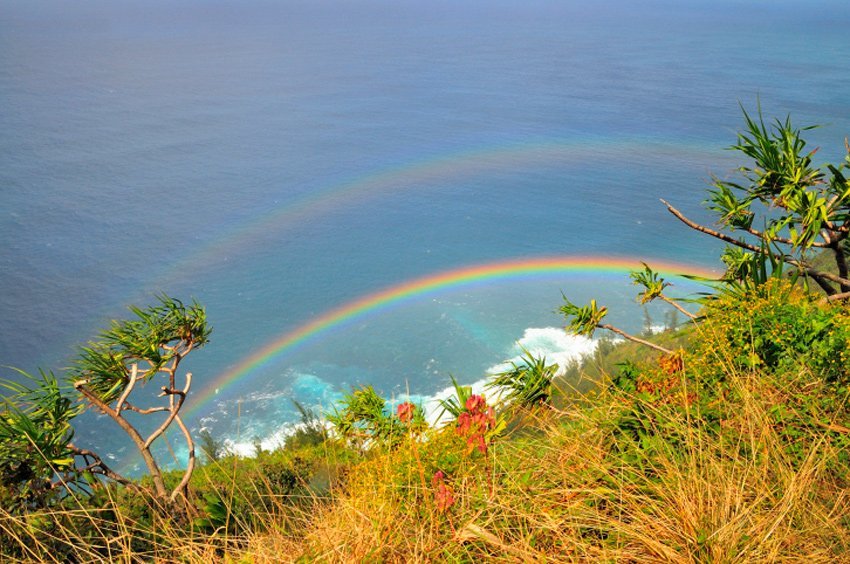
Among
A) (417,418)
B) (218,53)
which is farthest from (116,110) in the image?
(417,418)

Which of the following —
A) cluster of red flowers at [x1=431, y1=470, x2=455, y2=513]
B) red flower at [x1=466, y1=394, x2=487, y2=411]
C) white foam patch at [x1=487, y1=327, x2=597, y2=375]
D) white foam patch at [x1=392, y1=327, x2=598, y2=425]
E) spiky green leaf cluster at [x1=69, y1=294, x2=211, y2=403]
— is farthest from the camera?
white foam patch at [x1=487, y1=327, x2=597, y2=375]

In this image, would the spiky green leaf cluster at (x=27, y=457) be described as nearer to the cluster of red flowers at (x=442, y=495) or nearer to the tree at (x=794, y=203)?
the cluster of red flowers at (x=442, y=495)

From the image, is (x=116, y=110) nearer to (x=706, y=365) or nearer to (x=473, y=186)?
(x=473, y=186)

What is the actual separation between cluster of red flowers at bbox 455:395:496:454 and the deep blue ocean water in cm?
1784

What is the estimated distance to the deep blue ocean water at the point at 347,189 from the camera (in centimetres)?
4672

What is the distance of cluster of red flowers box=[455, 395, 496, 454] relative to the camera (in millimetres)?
4498

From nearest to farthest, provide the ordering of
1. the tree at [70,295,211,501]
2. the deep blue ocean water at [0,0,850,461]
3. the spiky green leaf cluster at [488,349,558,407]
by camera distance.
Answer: the spiky green leaf cluster at [488,349,558,407]
the tree at [70,295,211,501]
the deep blue ocean water at [0,0,850,461]

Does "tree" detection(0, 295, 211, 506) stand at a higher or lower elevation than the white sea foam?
higher

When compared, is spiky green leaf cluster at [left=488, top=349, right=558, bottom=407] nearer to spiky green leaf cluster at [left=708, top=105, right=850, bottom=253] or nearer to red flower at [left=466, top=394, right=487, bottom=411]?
red flower at [left=466, top=394, right=487, bottom=411]

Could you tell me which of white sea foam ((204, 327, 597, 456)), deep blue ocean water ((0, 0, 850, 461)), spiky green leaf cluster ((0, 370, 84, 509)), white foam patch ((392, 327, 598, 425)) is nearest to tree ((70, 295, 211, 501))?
spiky green leaf cluster ((0, 370, 84, 509))

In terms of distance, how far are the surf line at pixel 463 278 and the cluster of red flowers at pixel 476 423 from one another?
144 ft

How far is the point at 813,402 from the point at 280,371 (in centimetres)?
4187

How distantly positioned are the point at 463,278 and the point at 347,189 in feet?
66.0

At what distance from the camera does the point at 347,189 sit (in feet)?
233
